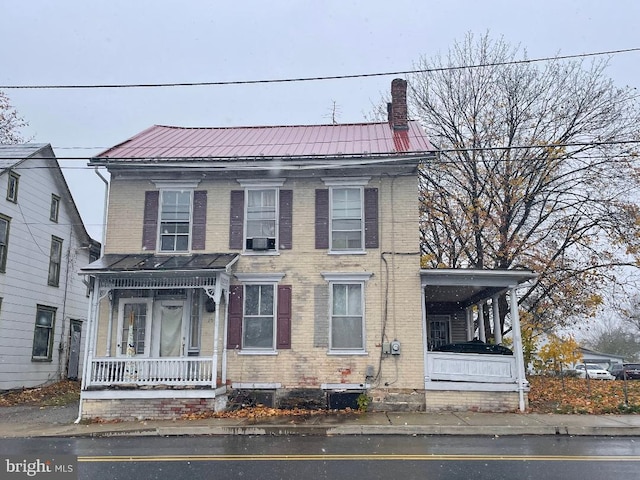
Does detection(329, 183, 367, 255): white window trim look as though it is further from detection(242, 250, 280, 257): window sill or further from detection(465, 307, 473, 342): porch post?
detection(465, 307, 473, 342): porch post

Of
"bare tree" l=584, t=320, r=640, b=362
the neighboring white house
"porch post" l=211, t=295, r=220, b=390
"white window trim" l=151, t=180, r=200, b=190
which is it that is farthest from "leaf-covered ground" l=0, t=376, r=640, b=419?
"bare tree" l=584, t=320, r=640, b=362

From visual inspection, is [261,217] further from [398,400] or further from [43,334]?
[43,334]

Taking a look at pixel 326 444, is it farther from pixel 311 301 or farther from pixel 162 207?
pixel 162 207

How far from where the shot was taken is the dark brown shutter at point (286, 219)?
14.7m

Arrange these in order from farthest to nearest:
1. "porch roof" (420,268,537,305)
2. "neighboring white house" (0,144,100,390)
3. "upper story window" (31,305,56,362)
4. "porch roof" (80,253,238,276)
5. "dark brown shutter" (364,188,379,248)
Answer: "upper story window" (31,305,56,362) → "neighboring white house" (0,144,100,390) → "dark brown shutter" (364,188,379,248) → "porch roof" (420,268,537,305) → "porch roof" (80,253,238,276)

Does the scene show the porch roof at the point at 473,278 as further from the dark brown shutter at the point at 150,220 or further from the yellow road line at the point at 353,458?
the dark brown shutter at the point at 150,220

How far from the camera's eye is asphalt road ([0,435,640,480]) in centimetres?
724

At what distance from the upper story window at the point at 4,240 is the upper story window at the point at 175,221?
6571 mm

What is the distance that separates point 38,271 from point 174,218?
311 inches

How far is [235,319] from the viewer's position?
14.3 meters

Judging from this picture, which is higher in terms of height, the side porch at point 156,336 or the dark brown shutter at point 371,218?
the dark brown shutter at point 371,218

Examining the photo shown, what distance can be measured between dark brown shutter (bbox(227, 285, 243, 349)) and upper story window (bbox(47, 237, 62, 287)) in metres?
9.76

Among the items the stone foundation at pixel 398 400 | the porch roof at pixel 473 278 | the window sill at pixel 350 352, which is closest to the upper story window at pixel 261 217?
the window sill at pixel 350 352

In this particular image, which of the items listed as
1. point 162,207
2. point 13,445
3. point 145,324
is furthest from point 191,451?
point 162,207
